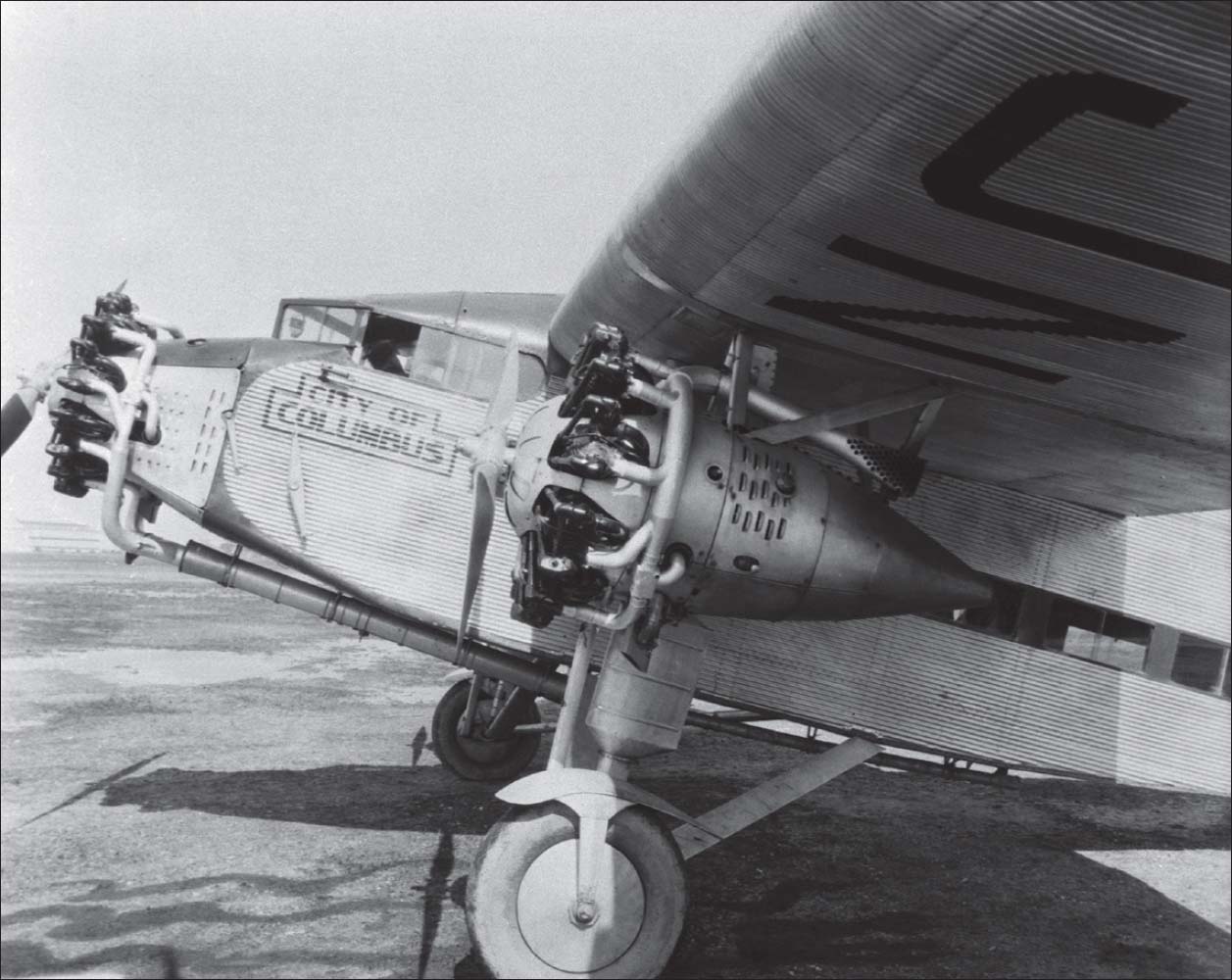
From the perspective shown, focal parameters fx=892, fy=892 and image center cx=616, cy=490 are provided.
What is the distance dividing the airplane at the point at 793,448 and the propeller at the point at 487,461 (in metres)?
0.02

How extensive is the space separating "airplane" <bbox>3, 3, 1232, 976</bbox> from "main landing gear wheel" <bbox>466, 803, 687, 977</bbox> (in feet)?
0.05

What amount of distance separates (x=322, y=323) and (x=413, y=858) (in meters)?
3.38

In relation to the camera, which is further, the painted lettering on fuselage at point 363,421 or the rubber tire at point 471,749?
the rubber tire at point 471,749

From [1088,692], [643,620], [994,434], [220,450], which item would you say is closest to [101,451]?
[220,450]

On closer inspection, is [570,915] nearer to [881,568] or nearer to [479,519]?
[479,519]

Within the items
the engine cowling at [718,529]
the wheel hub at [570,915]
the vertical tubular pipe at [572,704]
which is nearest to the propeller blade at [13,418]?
the engine cowling at [718,529]

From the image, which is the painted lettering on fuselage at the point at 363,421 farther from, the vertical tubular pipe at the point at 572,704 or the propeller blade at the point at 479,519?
the vertical tubular pipe at the point at 572,704

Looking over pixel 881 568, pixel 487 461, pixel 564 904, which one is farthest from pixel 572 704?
pixel 881 568

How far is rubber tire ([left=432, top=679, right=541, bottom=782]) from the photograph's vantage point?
7293mm

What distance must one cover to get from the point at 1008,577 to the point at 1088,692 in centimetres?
92

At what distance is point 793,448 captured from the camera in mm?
4746

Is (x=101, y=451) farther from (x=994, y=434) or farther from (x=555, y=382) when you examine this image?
(x=994, y=434)

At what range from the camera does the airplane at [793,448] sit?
2459 mm

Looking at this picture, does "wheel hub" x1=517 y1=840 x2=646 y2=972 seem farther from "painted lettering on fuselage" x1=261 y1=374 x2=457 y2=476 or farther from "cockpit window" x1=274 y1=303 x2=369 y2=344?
"cockpit window" x1=274 y1=303 x2=369 y2=344
